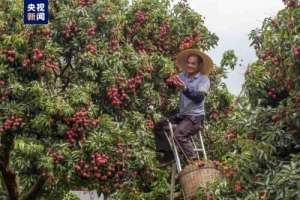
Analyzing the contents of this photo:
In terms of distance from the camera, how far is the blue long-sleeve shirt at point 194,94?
28.5 ft

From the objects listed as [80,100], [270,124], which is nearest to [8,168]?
[80,100]

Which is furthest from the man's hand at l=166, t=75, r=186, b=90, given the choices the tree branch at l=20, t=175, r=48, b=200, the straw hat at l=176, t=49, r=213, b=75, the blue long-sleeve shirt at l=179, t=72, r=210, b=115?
the tree branch at l=20, t=175, r=48, b=200

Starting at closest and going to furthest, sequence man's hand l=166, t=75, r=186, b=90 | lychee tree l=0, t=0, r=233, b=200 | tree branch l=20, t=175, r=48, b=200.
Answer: lychee tree l=0, t=0, r=233, b=200, tree branch l=20, t=175, r=48, b=200, man's hand l=166, t=75, r=186, b=90

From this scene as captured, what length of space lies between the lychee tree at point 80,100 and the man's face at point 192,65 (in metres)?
0.64

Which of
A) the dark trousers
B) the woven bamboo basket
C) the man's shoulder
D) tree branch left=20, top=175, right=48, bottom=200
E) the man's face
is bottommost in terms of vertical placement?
tree branch left=20, top=175, right=48, bottom=200

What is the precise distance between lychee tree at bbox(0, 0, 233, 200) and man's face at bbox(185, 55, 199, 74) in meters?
0.64

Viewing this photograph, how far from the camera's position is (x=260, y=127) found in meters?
5.90

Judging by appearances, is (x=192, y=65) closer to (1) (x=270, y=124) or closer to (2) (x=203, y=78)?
(2) (x=203, y=78)

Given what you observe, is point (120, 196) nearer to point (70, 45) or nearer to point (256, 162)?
point (70, 45)

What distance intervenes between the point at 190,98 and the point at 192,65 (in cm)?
44

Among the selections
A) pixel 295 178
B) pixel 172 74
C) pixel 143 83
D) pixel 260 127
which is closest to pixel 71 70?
pixel 143 83

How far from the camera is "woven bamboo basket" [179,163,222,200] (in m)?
7.96

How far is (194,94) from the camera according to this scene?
871 centimetres

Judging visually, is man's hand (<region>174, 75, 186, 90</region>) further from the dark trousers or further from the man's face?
the dark trousers
